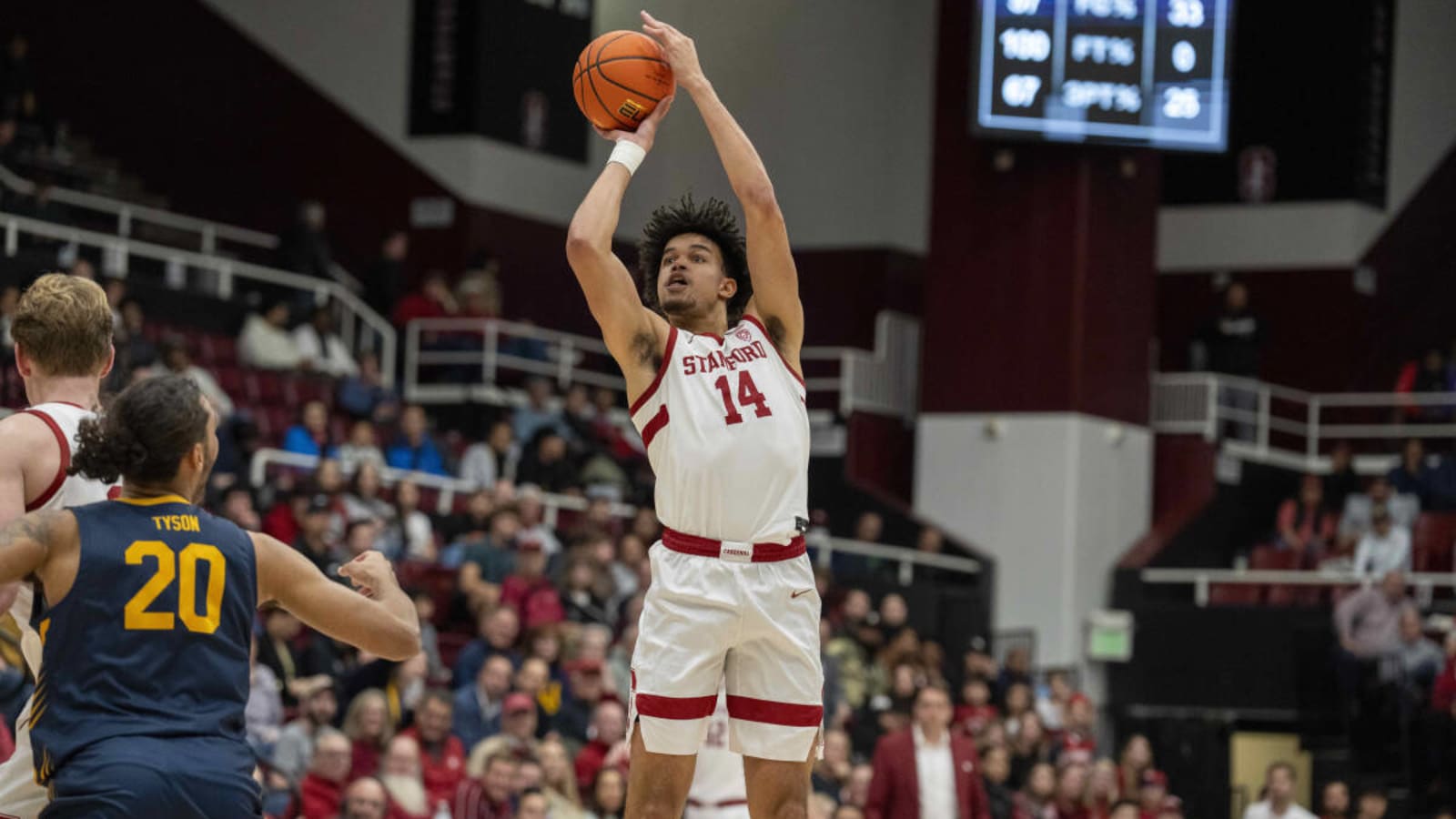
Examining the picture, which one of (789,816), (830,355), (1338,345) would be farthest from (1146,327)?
(789,816)

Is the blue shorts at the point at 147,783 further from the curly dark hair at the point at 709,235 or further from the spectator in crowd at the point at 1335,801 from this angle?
the spectator in crowd at the point at 1335,801

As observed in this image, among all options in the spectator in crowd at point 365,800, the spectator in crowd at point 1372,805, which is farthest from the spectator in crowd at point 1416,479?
the spectator in crowd at point 365,800

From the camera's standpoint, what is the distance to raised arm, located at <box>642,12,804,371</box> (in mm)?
6535

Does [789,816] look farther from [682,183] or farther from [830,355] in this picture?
[682,183]

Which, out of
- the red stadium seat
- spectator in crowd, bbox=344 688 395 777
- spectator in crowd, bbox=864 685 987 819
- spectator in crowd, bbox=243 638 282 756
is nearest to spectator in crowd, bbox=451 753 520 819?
spectator in crowd, bbox=344 688 395 777

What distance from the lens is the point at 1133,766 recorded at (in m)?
17.1

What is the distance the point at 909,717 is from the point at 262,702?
535cm

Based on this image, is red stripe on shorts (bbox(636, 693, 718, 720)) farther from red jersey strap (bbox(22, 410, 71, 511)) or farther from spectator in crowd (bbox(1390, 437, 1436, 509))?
spectator in crowd (bbox(1390, 437, 1436, 509))

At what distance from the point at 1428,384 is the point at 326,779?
54.1 feet

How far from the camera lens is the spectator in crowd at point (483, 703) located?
12.6 meters

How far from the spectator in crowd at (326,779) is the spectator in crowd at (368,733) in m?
0.38

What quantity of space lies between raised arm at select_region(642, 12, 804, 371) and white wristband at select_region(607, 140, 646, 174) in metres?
0.22

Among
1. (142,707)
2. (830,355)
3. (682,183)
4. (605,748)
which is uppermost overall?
(682,183)

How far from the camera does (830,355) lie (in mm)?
23125
